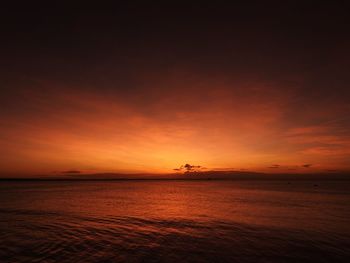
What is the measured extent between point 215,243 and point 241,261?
3.95 meters

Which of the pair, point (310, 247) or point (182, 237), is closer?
point (310, 247)

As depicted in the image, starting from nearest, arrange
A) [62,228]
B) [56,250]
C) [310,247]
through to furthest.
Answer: [56,250] < [310,247] < [62,228]

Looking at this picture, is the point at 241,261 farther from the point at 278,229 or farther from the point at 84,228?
the point at 84,228

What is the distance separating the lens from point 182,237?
67.1 ft

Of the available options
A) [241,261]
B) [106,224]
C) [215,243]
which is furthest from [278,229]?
[106,224]

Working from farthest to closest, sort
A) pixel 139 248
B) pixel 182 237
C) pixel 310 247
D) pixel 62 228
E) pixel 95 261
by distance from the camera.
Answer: pixel 62 228, pixel 182 237, pixel 310 247, pixel 139 248, pixel 95 261

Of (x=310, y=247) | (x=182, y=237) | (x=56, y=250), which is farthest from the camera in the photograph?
(x=182, y=237)

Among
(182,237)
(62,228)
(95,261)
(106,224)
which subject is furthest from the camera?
(106,224)

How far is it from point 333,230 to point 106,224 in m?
21.9

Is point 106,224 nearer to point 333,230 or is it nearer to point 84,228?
point 84,228

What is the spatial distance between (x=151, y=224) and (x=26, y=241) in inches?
455

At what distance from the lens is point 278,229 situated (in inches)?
951

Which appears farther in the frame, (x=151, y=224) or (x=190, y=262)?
(x=151, y=224)

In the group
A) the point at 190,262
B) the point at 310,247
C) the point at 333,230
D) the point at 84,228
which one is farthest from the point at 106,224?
the point at 333,230
